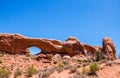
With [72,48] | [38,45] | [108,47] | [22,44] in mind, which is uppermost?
[22,44]

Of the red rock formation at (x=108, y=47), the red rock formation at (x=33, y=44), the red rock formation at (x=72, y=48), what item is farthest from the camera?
the red rock formation at (x=33, y=44)

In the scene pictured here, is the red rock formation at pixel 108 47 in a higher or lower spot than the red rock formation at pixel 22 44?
lower

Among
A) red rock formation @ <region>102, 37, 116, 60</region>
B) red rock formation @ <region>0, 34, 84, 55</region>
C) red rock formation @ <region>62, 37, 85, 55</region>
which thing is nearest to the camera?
red rock formation @ <region>102, 37, 116, 60</region>

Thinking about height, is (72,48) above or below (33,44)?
below

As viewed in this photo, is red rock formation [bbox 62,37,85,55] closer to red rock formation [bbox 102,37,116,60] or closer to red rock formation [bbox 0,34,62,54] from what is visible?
red rock formation [bbox 0,34,62,54]

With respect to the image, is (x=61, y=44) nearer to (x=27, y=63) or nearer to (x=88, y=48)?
(x=88, y=48)

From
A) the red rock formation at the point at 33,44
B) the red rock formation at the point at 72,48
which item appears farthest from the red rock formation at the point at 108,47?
the red rock formation at the point at 33,44

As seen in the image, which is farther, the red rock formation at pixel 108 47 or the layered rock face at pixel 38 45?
the layered rock face at pixel 38 45

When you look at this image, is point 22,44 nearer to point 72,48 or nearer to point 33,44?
point 33,44

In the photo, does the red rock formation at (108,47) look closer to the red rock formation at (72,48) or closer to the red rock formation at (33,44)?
the red rock formation at (72,48)

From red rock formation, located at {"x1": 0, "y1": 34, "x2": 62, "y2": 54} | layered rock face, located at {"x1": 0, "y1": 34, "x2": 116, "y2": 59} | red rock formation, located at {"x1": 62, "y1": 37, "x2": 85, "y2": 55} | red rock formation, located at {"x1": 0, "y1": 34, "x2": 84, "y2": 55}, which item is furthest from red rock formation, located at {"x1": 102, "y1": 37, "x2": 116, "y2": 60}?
red rock formation, located at {"x1": 0, "y1": 34, "x2": 62, "y2": 54}

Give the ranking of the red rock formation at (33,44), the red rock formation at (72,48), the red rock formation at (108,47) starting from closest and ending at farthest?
the red rock formation at (108,47) → the red rock formation at (72,48) → the red rock formation at (33,44)

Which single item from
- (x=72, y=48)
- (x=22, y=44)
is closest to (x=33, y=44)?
(x=22, y=44)

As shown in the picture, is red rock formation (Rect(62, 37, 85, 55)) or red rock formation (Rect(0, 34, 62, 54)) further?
red rock formation (Rect(0, 34, 62, 54))
